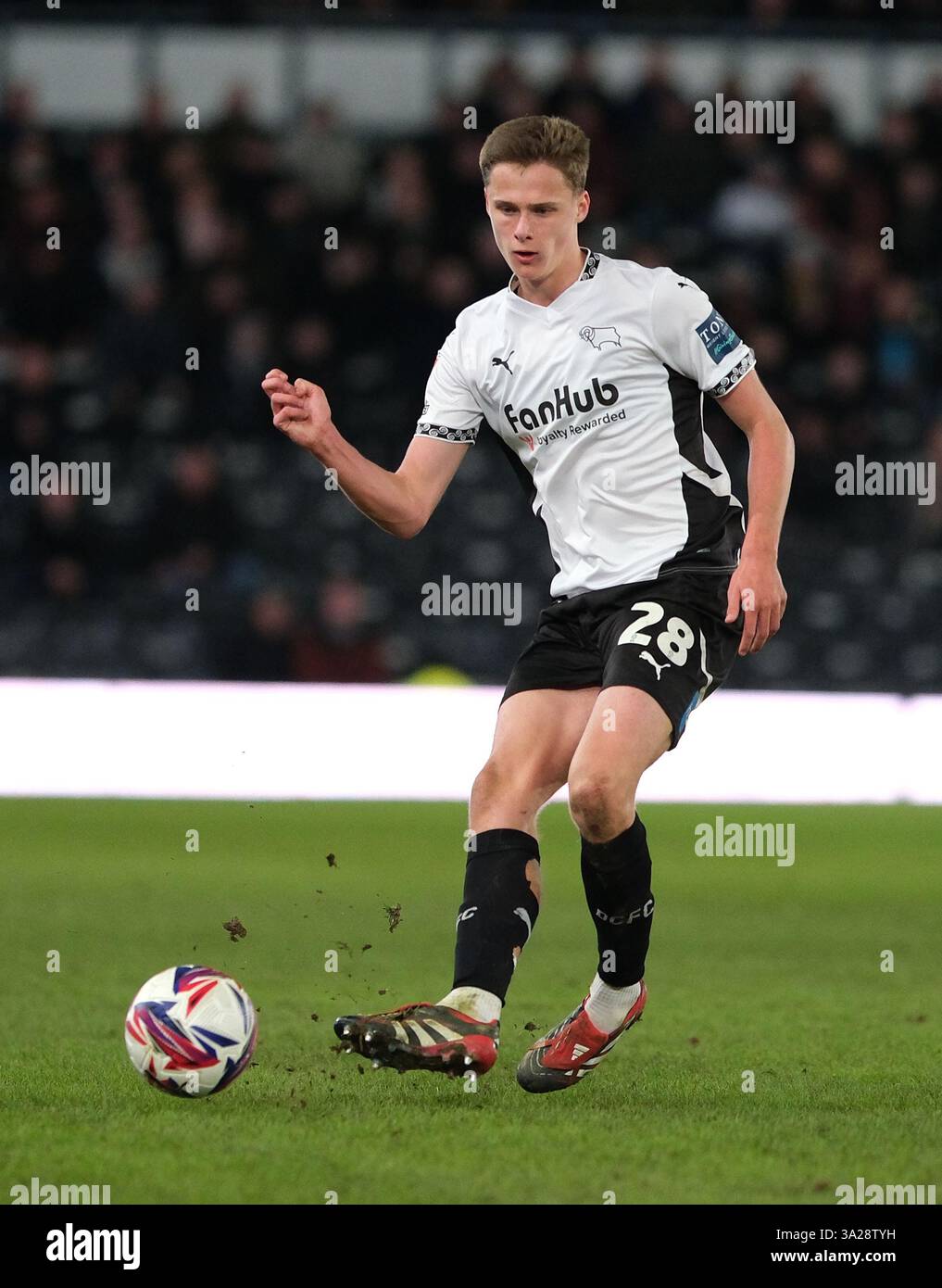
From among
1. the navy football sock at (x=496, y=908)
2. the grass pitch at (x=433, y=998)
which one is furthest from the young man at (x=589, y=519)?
the grass pitch at (x=433, y=998)

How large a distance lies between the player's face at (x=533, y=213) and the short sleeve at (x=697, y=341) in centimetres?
28

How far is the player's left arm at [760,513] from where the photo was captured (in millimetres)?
4465

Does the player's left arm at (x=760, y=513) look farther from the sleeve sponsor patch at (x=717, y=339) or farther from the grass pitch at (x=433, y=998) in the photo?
the grass pitch at (x=433, y=998)

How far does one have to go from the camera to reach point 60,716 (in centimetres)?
1178

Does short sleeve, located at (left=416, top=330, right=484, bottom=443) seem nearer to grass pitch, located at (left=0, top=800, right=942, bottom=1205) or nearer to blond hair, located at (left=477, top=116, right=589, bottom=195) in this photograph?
blond hair, located at (left=477, top=116, right=589, bottom=195)

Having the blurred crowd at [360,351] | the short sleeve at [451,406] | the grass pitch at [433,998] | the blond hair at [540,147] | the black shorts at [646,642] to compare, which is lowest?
the grass pitch at [433,998]

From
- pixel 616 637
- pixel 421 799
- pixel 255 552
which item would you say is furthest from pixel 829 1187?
pixel 255 552

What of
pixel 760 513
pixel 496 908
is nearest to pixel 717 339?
pixel 760 513

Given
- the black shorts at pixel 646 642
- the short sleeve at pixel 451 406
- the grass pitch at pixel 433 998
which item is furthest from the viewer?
the short sleeve at pixel 451 406

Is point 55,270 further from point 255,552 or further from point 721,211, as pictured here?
point 721,211

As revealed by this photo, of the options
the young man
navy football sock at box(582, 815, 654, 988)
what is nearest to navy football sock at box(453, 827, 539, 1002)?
the young man

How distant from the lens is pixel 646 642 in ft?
15.1

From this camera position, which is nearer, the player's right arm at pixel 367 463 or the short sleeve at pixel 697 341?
the player's right arm at pixel 367 463

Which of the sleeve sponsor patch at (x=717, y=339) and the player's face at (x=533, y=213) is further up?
the player's face at (x=533, y=213)
